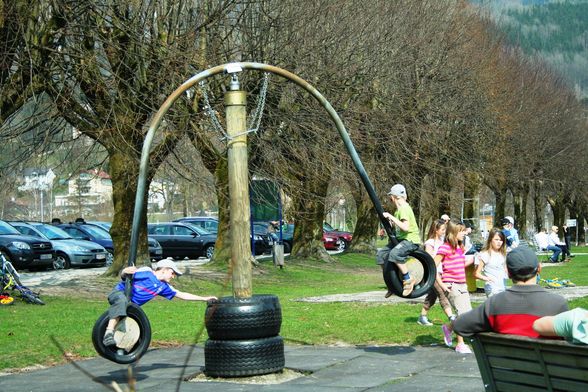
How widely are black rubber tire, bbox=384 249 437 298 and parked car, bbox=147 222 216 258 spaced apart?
3328 cm

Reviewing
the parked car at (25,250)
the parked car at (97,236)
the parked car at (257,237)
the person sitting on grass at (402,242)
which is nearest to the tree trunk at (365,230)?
the parked car at (257,237)

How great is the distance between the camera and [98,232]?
4300 centimetres

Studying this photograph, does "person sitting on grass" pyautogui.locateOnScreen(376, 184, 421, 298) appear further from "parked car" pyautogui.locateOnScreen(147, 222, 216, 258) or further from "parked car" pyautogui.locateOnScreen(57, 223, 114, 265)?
"parked car" pyautogui.locateOnScreen(147, 222, 216, 258)

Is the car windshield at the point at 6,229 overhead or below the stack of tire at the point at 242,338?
overhead

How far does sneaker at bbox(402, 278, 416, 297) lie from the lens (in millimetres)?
11469

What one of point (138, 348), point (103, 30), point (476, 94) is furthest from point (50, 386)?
point (476, 94)

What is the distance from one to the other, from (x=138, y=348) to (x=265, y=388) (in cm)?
142

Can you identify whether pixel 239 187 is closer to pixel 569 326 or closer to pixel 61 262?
pixel 569 326

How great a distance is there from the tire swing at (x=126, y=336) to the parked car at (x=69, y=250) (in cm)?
2727

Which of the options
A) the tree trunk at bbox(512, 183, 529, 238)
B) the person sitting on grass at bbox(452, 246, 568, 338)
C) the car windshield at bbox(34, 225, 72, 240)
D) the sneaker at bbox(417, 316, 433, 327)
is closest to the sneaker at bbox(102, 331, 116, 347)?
the person sitting on grass at bbox(452, 246, 568, 338)

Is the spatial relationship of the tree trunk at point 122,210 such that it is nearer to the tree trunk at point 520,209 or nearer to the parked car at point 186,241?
the parked car at point 186,241

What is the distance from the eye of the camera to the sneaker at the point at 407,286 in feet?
37.6

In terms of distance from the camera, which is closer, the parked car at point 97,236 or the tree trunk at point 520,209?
the parked car at point 97,236

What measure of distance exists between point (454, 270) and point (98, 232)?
31419 mm
